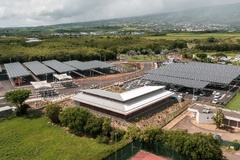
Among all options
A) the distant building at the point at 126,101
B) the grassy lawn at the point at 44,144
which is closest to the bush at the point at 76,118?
the grassy lawn at the point at 44,144

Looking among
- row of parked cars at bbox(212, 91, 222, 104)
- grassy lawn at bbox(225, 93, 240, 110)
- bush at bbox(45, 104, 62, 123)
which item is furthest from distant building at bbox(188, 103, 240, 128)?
bush at bbox(45, 104, 62, 123)

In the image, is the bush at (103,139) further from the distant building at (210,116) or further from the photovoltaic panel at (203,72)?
the photovoltaic panel at (203,72)

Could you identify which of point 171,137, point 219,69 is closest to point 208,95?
point 219,69

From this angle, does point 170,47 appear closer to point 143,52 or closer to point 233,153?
point 143,52

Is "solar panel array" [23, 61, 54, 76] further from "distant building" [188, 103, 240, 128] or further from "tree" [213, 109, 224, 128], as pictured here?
"tree" [213, 109, 224, 128]

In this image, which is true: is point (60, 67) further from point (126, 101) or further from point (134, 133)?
point (134, 133)
